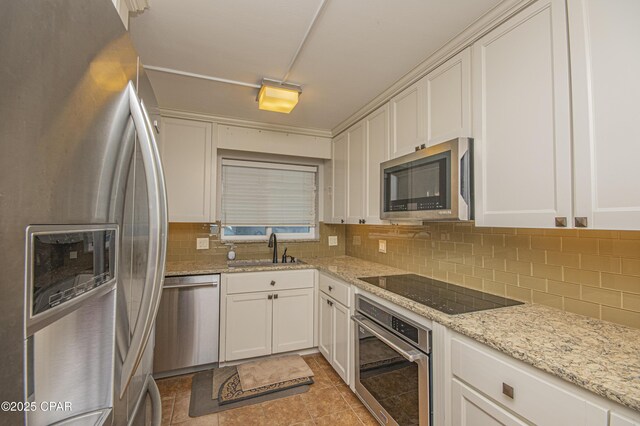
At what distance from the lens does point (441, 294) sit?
1.73m

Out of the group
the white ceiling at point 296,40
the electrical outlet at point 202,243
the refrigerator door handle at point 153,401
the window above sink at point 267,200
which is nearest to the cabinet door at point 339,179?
the window above sink at point 267,200

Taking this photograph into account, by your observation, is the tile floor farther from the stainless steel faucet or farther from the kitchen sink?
the stainless steel faucet

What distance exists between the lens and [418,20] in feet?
4.94

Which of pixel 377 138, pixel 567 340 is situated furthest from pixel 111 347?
pixel 377 138

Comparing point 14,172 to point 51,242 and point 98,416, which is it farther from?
point 98,416

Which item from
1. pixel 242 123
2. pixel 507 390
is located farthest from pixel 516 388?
pixel 242 123

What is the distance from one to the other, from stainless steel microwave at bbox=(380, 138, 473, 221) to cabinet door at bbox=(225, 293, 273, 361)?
1.38m

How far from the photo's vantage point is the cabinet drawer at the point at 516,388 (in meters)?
0.88

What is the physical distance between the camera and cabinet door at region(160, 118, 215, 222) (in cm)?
270

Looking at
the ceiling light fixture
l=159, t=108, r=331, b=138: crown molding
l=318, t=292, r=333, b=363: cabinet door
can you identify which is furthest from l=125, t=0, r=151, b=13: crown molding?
l=318, t=292, r=333, b=363: cabinet door

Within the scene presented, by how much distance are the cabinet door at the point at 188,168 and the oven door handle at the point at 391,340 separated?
170 centimetres

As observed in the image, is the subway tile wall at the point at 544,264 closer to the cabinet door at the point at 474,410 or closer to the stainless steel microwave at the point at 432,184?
the stainless steel microwave at the point at 432,184

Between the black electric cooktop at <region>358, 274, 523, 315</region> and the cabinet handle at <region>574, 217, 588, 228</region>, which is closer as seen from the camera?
the cabinet handle at <region>574, 217, 588, 228</region>

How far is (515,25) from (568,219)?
906 millimetres
